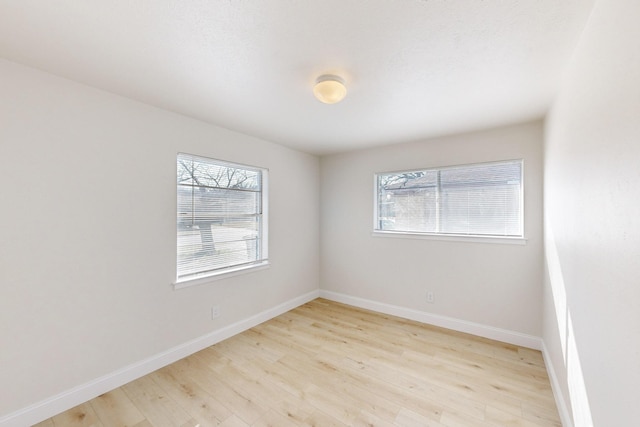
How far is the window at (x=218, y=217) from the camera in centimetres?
269

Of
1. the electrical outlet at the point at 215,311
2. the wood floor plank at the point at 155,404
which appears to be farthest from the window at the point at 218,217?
the wood floor plank at the point at 155,404

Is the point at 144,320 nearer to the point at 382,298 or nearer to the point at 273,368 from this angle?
the point at 273,368

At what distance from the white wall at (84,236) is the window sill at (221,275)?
0.06 meters

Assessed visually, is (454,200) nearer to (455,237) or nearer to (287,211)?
(455,237)

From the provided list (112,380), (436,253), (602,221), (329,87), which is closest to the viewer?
(602,221)

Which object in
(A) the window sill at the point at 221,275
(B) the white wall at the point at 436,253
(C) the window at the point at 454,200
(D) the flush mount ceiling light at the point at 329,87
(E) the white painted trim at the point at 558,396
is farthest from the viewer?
(C) the window at the point at 454,200

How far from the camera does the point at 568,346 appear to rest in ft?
5.42

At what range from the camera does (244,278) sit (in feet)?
10.5

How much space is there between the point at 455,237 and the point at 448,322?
1.04 meters

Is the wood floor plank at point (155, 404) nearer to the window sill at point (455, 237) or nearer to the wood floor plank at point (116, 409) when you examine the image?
the wood floor plank at point (116, 409)

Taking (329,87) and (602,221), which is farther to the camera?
(329,87)

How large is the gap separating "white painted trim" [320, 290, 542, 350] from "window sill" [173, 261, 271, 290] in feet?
4.73

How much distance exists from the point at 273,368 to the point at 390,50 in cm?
266

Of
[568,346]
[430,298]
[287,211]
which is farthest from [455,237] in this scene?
[287,211]
